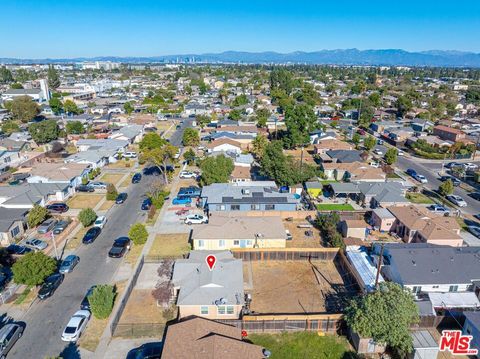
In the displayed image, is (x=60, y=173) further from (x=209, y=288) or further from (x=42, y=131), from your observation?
(x=209, y=288)

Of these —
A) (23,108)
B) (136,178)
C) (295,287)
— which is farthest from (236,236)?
(23,108)

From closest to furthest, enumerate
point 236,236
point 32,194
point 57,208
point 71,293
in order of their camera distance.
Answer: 1. point 71,293
2. point 236,236
3. point 57,208
4. point 32,194

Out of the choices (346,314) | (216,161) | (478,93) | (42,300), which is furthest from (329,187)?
(478,93)

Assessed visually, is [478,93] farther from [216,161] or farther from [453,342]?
[453,342]

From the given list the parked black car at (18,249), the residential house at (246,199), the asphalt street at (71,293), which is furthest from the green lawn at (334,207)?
the parked black car at (18,249)

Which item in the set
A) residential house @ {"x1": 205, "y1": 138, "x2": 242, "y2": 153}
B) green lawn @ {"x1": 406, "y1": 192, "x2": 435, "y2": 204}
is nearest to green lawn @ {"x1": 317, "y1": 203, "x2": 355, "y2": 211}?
green lawn @ {"x1": 406, "y1": 192, "x2": 435, "y2": 204}

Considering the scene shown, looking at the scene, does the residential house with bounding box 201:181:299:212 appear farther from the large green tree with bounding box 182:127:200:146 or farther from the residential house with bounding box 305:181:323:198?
the large green tree with bounding box 182:127:200:146
